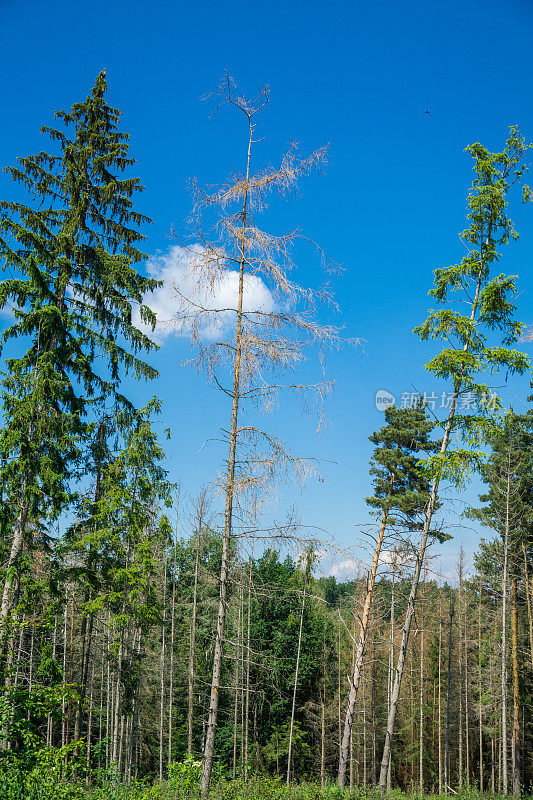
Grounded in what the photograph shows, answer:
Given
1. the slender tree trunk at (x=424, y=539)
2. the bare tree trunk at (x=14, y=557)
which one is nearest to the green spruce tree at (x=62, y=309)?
the bare tree trunk at (x=14, y=557)

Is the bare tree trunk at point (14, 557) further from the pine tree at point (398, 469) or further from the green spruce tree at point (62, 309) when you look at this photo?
the pine tree at point (398, 469)

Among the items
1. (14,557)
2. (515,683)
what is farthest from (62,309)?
(515,683)

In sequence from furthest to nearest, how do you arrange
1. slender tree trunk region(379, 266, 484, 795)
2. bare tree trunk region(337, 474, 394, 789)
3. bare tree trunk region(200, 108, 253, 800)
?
bare tree trunk region(337, 474, 394, 789), slender tree trunk region(379, 266, 484, 795), bare tree trunk region(200, 108, 253, 800)

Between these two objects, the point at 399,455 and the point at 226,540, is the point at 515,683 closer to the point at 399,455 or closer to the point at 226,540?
the point at 399,455

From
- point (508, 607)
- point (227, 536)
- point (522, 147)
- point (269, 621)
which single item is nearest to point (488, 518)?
point (508, 607)

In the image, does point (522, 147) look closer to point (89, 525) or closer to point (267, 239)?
point (267, 239)

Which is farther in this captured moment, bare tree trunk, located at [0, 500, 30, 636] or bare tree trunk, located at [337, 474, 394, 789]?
bare tree trunk, located at [337, 474, 394, 789]

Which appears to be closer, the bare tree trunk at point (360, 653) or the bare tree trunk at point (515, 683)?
the bare tree trunk at point (360, 653)

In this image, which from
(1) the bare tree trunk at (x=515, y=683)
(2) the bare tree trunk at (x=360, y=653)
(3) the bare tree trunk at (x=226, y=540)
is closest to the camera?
(3) the bare tree trunk at (x=226, y=540)

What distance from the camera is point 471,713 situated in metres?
32.5

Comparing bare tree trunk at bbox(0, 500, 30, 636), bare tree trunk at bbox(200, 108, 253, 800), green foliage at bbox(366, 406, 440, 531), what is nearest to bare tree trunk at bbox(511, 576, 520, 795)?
green foliage at bbox(366, 406, 440, 531)

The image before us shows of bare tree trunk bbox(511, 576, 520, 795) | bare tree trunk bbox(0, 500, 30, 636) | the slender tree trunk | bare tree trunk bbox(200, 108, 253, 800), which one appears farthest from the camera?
bare tree trunk bbox(511, 576, 520, 795)

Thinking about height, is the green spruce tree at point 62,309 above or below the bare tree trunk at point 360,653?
above

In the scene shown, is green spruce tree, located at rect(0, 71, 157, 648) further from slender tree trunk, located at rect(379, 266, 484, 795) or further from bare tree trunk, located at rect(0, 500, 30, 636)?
slender tree trunk, located at rect(379, 266, 484, 795)
